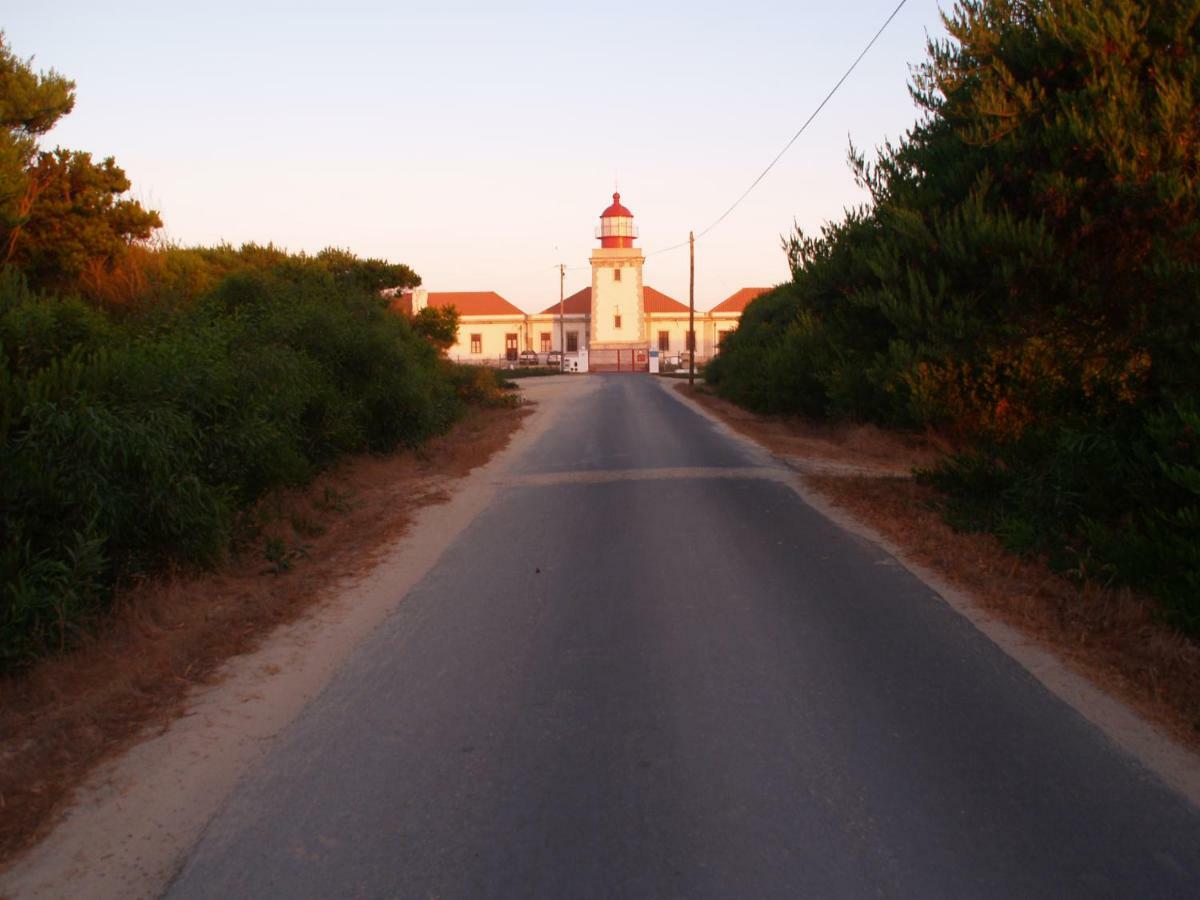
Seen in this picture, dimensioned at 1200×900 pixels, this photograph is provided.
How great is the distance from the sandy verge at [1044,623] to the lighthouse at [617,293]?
68720 millimetres

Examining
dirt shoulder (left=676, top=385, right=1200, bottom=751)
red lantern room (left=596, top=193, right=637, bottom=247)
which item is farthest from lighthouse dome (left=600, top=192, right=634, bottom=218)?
dirt shoulder (left=676, top=385, right=1200, bottom=751)

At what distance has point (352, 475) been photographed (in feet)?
51.6

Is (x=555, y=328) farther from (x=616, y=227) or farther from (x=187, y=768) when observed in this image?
(x=187, y=768)

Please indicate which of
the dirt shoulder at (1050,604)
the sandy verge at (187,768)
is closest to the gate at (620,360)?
the dirt shoulder at (1050,604)

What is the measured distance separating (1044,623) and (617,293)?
77603mm

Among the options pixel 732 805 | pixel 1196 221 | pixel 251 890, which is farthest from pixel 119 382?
pixel 1196 221

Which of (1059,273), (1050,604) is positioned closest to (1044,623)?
(1050,604)

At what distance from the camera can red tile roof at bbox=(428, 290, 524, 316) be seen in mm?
93438

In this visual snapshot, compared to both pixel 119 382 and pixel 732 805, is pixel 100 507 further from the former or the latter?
pixel 732 805

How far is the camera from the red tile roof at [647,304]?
9450 cm

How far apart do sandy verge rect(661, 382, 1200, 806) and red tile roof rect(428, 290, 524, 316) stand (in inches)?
3142

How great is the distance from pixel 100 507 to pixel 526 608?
3.18 m

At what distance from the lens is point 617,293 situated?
3302 inches

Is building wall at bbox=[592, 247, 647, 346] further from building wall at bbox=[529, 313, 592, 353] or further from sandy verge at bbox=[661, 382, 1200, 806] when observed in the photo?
sandy verge at bbox=[661, 382, 1200, 806]
